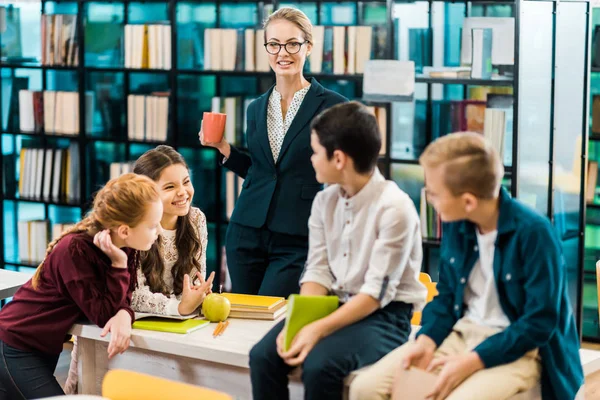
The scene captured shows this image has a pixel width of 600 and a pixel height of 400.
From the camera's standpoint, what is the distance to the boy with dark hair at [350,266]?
2256 mm

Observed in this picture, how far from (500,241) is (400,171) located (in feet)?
8.06

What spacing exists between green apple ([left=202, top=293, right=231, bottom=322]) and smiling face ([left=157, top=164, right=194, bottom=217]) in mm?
387

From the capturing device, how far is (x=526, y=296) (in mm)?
2150

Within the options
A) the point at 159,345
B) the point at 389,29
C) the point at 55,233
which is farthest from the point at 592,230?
the point at 159,345

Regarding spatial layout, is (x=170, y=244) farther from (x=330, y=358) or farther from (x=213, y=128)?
(x=330, y=358)

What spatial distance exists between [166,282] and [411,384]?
101cm

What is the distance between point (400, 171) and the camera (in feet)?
15.2

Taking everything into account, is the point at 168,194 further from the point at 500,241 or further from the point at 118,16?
the point at 118,16

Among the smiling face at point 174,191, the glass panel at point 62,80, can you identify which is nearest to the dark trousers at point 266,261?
the smiling face at point 174,191

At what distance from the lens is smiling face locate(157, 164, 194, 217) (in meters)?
2.93

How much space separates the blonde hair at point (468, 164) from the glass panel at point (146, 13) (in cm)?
342

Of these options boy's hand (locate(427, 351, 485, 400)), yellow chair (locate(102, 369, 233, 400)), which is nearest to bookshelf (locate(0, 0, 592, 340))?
boy's hand (locate(427, 351, 485, 400))

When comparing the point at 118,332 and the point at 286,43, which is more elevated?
the point at 286,43

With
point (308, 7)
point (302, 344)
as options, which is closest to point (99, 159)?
point (308, 7)
